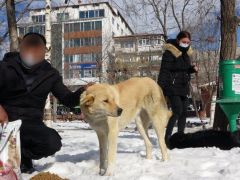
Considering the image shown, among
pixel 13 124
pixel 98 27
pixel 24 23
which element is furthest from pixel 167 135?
pixel 98 27

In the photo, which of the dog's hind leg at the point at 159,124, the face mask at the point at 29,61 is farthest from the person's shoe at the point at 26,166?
the dog's hind leg at the point at 159,124

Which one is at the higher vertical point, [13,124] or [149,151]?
[13,124]

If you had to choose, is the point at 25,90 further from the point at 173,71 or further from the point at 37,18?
the point at 37,18

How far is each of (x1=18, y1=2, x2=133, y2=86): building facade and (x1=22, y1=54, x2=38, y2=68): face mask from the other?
1155 cm

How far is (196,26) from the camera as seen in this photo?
54.8 feet

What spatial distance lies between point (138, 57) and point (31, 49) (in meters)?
32.0

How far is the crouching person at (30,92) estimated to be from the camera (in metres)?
4.27

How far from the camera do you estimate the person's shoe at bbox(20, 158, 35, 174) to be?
15.0ft

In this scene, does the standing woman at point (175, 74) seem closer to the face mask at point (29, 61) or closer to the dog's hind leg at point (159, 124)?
the dog's hind leg at point (159, 124)

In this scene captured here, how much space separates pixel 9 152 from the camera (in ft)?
10.5

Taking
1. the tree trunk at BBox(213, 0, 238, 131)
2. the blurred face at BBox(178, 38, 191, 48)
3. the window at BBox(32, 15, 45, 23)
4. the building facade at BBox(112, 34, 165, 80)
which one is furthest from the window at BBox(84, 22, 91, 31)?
the blurred face at BBox(178, 38, 191, 48)

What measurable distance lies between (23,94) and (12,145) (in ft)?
3.98

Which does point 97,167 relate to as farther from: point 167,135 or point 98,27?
point 98,27

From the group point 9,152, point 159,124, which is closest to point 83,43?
point 159,124
